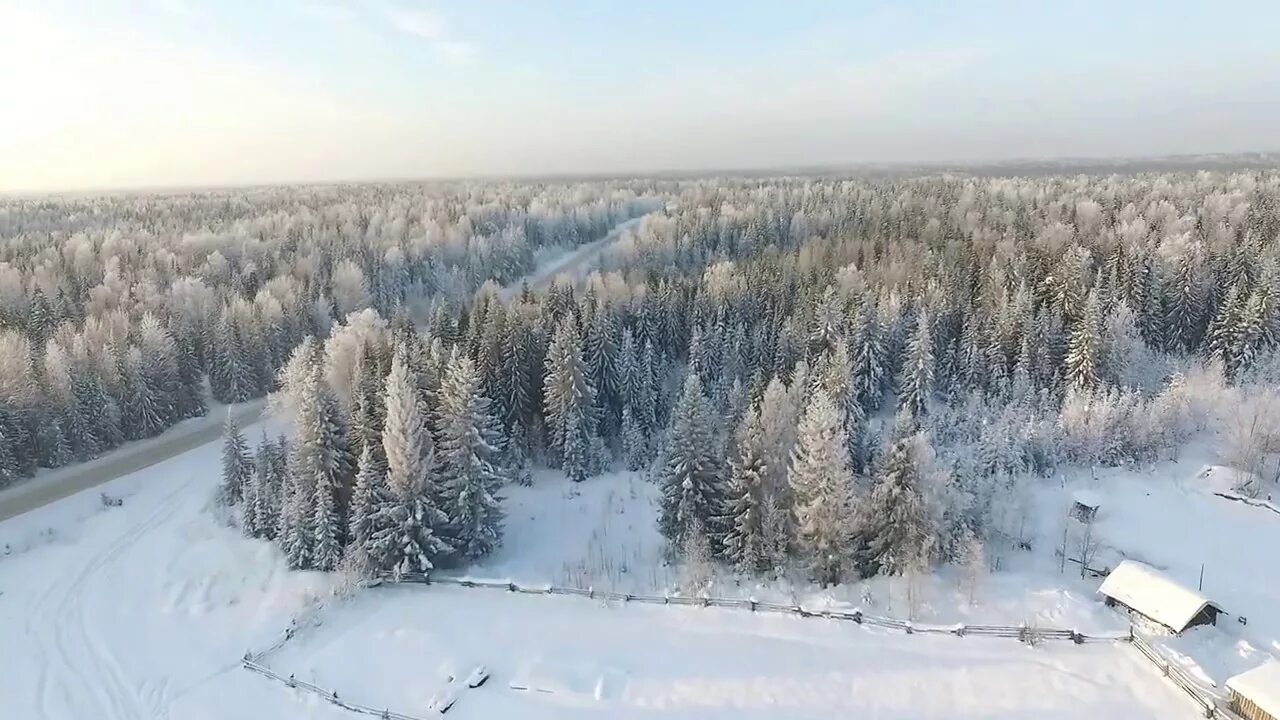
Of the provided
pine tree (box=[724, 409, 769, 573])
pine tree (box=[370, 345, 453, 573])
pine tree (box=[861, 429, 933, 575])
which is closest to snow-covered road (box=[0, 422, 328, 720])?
pine tree (box=[370, 345, 453, 573])

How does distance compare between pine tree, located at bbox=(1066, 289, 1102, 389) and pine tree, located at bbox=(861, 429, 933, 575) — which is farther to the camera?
pine tree, located at bbox=(1066, 289, 1102, 389)

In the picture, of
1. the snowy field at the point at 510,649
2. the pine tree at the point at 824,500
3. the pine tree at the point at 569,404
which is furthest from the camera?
the pine tree at the point at 569,404

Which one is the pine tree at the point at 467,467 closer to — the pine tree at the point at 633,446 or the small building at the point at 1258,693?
the pine tree at the point at 633,446

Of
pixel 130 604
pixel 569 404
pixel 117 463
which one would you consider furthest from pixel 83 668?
pixel 117 463

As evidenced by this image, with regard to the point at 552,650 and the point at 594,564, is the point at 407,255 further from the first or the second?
the point at 552,650

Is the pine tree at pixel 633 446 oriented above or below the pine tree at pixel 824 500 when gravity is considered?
below

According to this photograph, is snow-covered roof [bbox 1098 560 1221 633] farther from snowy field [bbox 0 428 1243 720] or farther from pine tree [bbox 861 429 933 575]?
pine tree [bbox 861 429 933 575]

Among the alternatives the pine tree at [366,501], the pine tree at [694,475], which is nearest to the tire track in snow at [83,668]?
the pine tree at [366,501]
